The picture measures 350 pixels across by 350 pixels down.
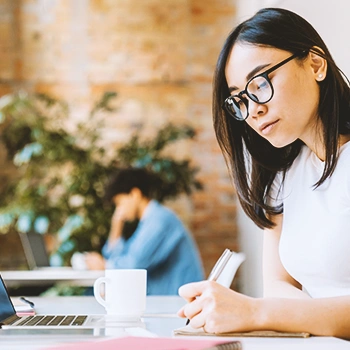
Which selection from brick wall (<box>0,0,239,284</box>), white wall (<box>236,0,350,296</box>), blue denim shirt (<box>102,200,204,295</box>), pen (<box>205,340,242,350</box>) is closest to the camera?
pen (<box>205,340,242,350</box>)

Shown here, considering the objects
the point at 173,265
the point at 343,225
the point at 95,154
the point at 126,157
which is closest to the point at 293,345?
the point at 343,225

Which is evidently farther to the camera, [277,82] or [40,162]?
[40,162]

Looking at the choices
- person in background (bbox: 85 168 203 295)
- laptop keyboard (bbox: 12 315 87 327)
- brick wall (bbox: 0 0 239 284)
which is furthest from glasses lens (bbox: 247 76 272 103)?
brick wall (bbox: 0 0 239 284)

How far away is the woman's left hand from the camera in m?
1.08

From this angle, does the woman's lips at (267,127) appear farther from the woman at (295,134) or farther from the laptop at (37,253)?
the laptop at (37,253)

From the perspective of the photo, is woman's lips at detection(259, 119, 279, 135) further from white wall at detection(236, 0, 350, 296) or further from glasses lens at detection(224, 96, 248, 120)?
white wall at detection(236, 0, 350, 296)

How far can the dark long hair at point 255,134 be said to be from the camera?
→ 1.42 m

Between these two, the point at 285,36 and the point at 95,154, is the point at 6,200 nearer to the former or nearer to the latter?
the point at 95,154

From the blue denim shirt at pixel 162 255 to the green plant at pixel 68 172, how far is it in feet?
3.02

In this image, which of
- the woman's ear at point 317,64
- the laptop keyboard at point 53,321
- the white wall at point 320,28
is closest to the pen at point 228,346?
the laptop keyboard at point 53,321

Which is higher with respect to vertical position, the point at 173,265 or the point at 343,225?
the point at 343,225

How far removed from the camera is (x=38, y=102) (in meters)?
5.44

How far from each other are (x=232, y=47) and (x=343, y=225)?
1.49 ft

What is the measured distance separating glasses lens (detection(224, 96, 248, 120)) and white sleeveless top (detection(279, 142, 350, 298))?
0.23 meters
